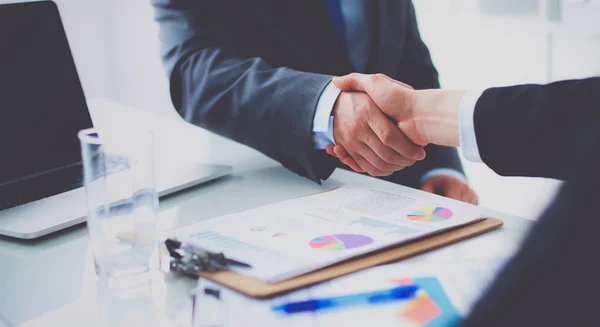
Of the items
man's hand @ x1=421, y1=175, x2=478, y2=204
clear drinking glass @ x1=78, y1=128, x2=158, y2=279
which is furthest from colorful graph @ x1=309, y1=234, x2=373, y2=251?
man's hand @ x1=421, y1=175, x2=478, y2=204

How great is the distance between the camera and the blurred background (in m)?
2.56

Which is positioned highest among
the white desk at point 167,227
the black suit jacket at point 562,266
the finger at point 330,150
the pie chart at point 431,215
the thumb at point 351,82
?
the black suit jacket at point 562,266

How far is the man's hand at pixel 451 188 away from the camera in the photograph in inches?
52.3

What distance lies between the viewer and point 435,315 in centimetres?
65

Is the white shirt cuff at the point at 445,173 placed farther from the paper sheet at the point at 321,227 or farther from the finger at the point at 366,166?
the paper sheet at the point at 321,227

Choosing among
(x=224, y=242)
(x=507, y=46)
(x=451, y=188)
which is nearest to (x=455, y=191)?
(x=451, y=188)

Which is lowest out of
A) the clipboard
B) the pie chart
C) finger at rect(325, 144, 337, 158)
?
the clipboard

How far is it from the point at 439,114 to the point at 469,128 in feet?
0.38

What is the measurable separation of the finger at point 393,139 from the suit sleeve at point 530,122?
0.68 feet

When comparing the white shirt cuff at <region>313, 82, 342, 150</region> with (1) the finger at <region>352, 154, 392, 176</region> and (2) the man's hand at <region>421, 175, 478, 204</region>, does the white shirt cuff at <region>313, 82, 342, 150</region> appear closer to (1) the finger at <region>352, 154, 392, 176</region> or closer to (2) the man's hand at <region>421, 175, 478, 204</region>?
(1) the finger at <region>352, 154, 392, 176</region>

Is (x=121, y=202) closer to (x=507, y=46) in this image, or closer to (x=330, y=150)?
(x=330, y=150)

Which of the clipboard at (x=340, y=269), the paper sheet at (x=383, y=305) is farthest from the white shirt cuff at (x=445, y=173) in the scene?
the paper sheet at (x=383, y=305)

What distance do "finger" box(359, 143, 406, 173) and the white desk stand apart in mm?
57

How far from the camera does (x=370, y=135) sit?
1202 mm
